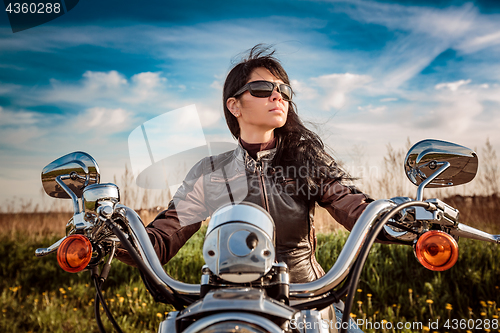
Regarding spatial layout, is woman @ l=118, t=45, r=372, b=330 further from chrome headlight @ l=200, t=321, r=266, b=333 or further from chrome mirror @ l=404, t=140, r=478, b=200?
chrome headlight @ l=200, t=321, r=266, b=333

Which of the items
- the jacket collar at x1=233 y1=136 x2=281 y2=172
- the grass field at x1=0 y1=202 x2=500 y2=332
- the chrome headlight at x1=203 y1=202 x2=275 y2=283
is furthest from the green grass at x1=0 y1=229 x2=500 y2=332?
the chrome headlight at x1=203 y1=202 x2=275 y2=283

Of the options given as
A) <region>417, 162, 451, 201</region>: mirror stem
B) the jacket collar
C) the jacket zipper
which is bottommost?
<region>417, 162, 451, 201</region>: mirror stem

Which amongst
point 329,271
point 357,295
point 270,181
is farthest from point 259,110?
point 357,295

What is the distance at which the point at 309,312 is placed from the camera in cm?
76

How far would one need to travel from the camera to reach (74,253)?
90cm

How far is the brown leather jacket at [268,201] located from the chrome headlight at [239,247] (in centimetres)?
58

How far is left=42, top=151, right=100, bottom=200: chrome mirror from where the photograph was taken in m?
1.13

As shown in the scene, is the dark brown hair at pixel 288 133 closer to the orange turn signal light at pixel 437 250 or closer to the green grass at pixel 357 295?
the orange turn signal light at pixel 437 250

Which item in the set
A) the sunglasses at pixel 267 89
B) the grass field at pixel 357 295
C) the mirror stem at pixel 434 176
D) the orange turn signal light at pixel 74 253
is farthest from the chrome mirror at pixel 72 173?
the grass field at pixel 357 295

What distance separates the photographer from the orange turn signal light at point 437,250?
855 millimetres

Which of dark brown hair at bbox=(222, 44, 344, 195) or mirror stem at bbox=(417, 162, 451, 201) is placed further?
dark brown hair at bbox=(222, 44, 344, 195)

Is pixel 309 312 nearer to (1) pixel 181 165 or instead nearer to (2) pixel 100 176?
(1) pixel 181 165

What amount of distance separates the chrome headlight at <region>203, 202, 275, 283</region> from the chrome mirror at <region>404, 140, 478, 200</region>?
526 mm

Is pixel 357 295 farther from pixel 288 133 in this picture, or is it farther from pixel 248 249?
pixel 248 249
